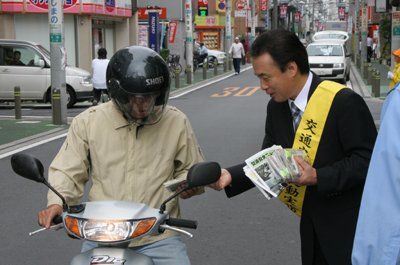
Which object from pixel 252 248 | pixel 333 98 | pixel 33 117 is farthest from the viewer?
pixel 33 117

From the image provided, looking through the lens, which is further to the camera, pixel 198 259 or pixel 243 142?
pixel 243 142

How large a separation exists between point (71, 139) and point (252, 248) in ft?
8.68

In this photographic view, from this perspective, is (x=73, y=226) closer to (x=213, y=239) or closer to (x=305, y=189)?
(x=305, y=189)

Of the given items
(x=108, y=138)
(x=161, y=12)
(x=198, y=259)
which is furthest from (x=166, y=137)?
(x=161, y=12)

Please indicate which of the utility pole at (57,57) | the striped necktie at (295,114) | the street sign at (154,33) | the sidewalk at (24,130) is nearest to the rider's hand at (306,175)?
the striped necktie at (295,114)

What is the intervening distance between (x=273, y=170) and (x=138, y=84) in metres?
0.73

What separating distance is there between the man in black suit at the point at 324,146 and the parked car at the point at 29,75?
14.1 meters

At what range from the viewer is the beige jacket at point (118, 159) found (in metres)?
2.64

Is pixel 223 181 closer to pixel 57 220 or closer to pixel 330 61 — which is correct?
pixel 57 220

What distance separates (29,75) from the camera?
52.5 ft

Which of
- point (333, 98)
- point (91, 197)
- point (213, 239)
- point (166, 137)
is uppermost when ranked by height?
point (333, 98)

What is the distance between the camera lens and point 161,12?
94.7 feet

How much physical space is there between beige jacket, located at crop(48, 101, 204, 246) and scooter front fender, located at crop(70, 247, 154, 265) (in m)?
0.36

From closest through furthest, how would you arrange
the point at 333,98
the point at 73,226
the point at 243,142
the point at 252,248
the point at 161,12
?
the point at 73,226, the point at 333,98, the point at 252,248, the point at 243,142, the point at 161,12
